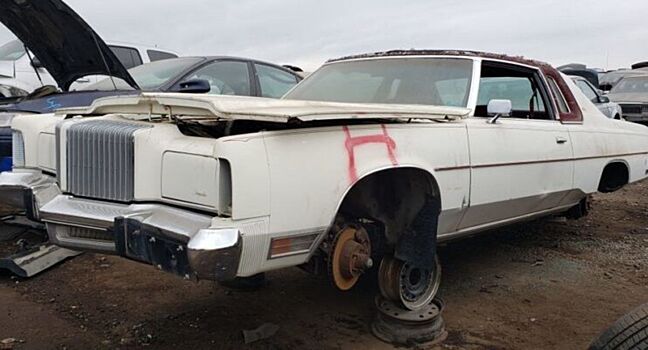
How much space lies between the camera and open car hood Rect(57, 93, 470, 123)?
93.5 inches

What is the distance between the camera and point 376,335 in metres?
3.40

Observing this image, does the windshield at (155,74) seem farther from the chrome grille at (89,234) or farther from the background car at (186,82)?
the chrome grille at (89,234)

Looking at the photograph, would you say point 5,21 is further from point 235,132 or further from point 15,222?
point 235,132

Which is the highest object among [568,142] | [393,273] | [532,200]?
[568,142]

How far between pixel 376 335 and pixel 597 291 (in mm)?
1890

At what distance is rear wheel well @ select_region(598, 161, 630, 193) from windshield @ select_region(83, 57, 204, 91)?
408 centimetres

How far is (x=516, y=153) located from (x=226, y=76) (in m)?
3.73

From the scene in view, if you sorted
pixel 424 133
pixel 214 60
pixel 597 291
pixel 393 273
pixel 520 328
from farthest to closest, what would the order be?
pixel 214 60 → pixel 597 291 → pixel 520 328 → pixel 393 273 → pixel 424 133

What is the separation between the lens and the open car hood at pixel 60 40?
15.3ft

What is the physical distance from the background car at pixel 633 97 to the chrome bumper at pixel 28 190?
1357 cm

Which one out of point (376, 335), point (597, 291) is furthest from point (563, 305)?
point (376, 335)

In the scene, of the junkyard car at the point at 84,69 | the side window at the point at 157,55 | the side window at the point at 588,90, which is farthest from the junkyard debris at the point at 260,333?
the side window at the point at 588,90

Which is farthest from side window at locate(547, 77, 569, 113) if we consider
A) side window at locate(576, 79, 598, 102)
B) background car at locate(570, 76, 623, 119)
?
side window at locate(576, 79, 598, 102)

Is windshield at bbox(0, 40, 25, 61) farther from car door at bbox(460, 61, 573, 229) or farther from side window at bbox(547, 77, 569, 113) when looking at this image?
side window at bbox(547, 77, 569, 113)
